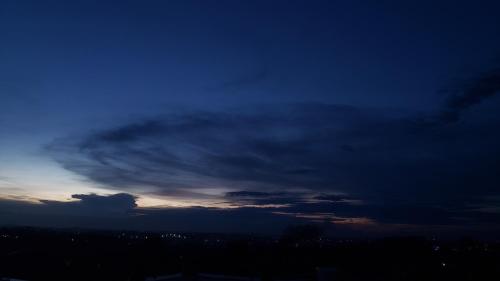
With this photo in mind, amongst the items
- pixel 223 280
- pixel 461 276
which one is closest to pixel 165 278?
→ pixel 223 280

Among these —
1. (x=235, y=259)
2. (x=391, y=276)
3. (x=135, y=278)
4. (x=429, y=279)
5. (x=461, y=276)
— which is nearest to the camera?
(x=135, y=278)

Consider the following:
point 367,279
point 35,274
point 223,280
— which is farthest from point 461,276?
point 35,274

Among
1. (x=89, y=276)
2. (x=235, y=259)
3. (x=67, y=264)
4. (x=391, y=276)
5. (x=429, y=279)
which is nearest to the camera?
(x=391, y=276)

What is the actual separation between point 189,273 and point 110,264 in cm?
5970

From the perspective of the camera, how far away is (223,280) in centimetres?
2966

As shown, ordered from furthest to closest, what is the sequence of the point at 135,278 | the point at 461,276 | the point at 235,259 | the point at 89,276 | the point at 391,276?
1. the point at 235,259
2. the point at 89,276
3. the point at 461,276
4. the point at 391,276
5. the point at 135,278

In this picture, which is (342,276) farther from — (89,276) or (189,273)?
(89,276)

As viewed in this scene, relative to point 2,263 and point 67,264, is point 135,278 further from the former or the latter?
point 2,263

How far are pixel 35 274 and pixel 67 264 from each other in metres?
11.0

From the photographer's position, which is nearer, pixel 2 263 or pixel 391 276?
pixel 391 276

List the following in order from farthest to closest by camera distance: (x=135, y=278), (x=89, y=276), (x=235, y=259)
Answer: (x=235, y=259), (x=89, y=276), (x=135, y=278)

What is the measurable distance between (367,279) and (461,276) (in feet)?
54.1

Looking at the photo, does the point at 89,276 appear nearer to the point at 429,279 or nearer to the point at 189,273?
the point at 189,273

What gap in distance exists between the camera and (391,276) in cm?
3388
